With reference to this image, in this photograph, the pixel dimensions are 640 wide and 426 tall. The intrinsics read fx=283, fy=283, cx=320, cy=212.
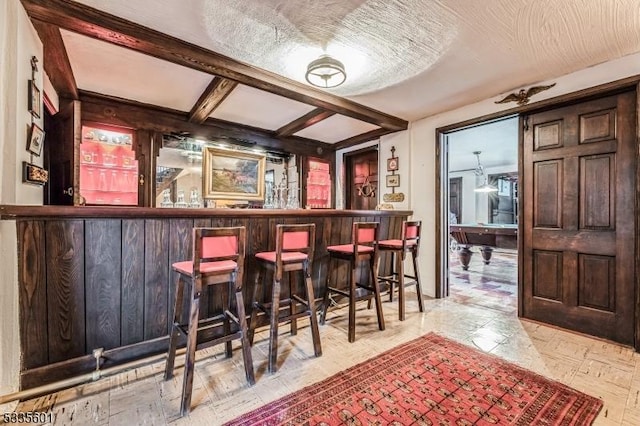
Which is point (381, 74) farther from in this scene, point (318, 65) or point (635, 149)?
point (635, 149)

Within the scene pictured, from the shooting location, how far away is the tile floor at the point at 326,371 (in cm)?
160

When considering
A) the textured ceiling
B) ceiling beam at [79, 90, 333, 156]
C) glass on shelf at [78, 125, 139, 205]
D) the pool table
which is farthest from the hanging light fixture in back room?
glass on shelf at [78, 125, 139, 205]

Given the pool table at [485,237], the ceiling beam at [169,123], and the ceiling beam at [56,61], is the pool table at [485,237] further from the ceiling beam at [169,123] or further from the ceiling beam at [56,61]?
the ceiling beam at [56,61]

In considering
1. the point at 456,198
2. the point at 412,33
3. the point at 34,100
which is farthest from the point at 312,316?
the point at 456,198

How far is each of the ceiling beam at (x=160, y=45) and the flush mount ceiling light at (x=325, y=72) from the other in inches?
14.4

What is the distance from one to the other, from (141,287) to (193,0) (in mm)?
1977

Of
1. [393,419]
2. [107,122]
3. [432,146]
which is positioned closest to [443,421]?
[393,419]

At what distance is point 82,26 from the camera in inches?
74.4

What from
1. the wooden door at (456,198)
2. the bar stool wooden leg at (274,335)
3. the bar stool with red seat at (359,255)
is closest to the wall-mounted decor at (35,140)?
the bar stool wooden leg at (274,335)

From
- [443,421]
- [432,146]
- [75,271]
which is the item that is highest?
[432,146]

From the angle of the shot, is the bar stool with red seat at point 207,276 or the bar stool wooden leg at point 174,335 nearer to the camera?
the bar stool with red seat at point 207,276

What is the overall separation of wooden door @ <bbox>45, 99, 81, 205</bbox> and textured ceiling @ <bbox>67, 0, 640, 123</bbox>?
119 cm

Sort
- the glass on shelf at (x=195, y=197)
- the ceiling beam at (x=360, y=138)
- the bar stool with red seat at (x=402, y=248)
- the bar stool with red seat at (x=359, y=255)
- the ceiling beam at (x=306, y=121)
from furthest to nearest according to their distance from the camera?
1. the ceiling beam at (x=360, y=138)
2. the glass on shelf at (x=195, y=197)
3. the ceiling beam at (x=306, y=121)
4. the bar stool with red seat at (x=402, y=248)
5. the bar stool with red seat at (x=359, y=255)

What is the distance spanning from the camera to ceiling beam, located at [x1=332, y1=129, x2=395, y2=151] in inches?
175
